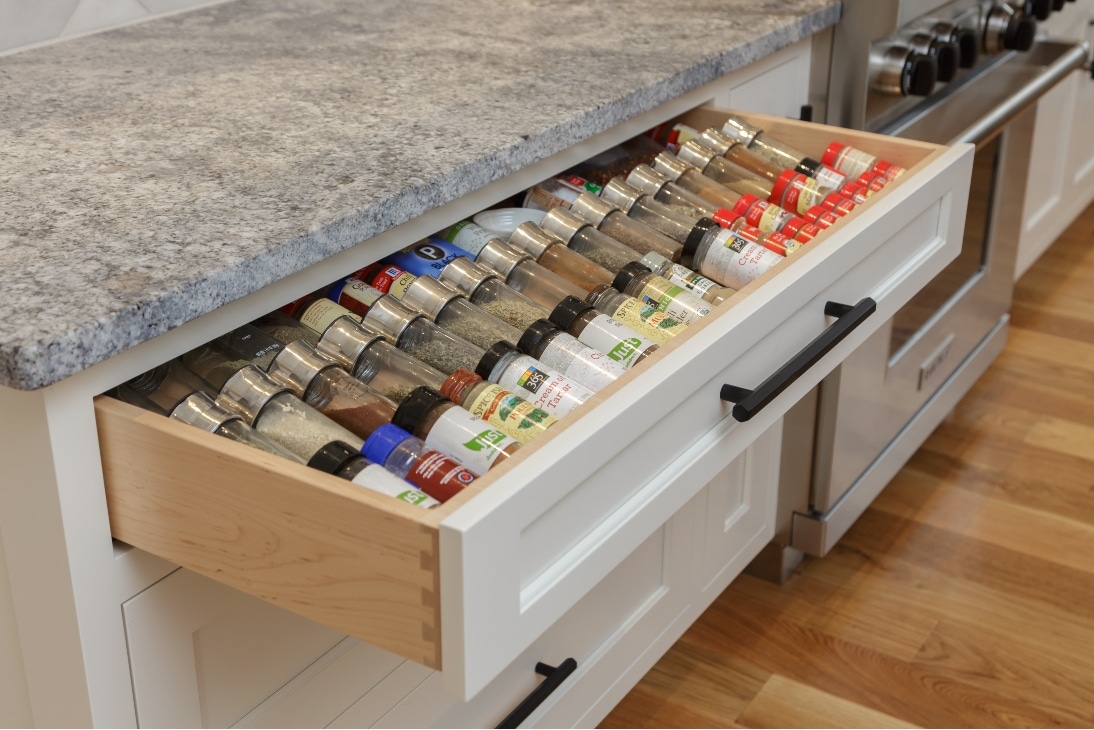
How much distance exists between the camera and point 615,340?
865mm

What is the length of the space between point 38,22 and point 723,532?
1.02 metres

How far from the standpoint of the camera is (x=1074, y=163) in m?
2.56

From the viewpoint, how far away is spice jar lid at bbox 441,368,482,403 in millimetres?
809

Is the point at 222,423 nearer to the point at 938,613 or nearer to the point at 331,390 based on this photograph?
the point at 331,390

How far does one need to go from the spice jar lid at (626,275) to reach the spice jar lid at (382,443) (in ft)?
Answer: 0.91

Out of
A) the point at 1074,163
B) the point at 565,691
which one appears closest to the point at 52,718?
the point at 565,691

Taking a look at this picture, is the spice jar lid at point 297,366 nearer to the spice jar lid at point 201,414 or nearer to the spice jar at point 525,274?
the spice jar lid at point 201,414

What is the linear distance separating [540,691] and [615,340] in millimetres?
488

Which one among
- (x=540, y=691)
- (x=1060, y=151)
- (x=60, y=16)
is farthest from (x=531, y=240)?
(x=1060, y=151)

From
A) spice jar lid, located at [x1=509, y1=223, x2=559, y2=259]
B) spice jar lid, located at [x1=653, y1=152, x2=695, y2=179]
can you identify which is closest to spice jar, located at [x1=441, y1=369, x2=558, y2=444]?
spice jar lid, located at [x1=509, y1=223, x2=559, y2=259]

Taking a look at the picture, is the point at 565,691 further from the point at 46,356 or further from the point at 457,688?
the point at 46,356

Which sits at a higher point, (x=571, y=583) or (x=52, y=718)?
(x=571, y=583)

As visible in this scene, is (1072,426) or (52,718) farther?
(1072,426)

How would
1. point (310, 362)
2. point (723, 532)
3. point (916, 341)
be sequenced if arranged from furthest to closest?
Answer: point (916, 341)
point (723, 532)
point (310, 362)
